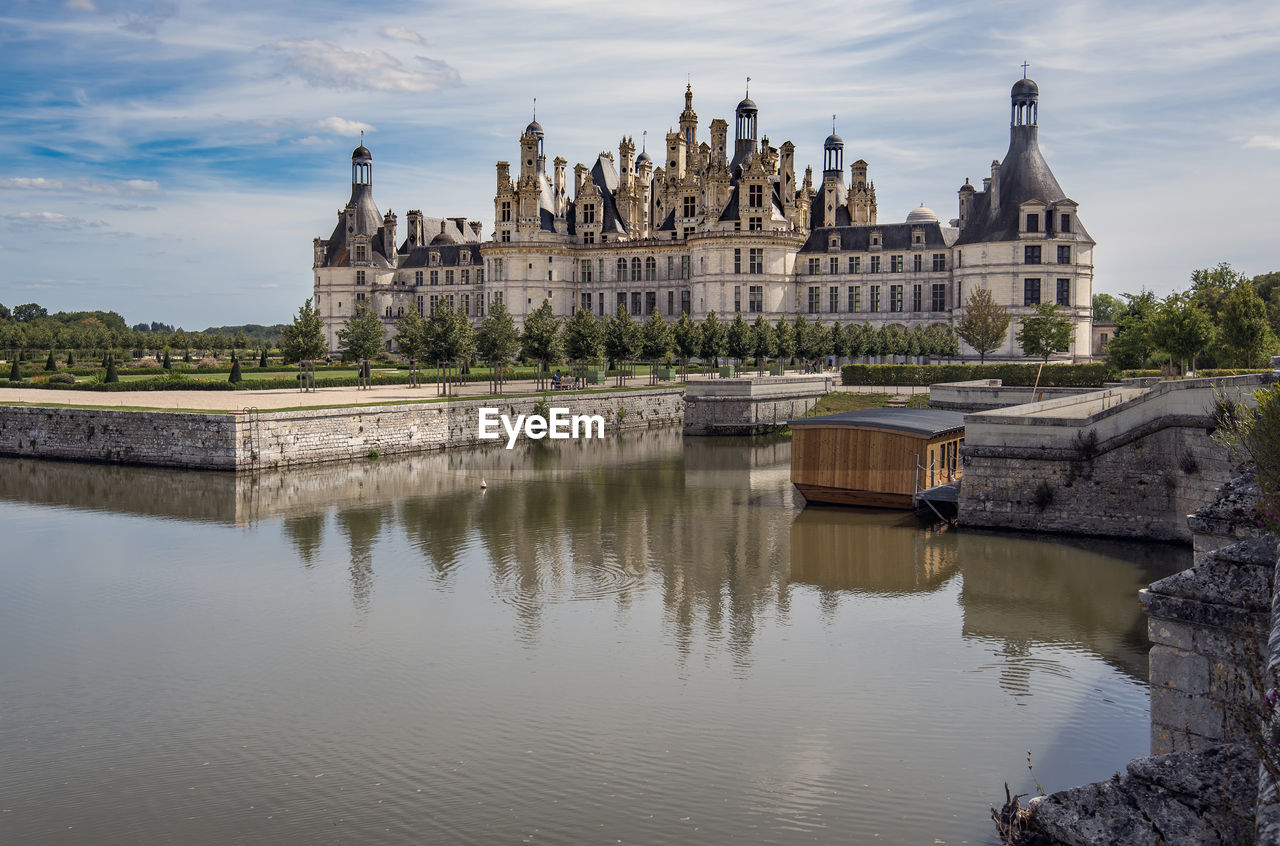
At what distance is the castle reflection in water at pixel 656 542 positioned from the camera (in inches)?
686

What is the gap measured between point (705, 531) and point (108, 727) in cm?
1408

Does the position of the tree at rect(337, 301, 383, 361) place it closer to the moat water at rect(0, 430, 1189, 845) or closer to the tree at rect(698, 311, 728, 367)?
the tree at rect(698, 311, 728, 367)

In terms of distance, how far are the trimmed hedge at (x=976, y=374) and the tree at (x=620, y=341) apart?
37.5 feet

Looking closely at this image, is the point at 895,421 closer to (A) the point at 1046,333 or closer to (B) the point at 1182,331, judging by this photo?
(B) the point at 1182,331

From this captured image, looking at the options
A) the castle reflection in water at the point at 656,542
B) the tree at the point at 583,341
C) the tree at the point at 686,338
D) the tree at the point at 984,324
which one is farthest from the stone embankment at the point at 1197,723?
→ the tree at the point at 984,324

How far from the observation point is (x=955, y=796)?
34.7 feet

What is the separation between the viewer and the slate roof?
60.6m

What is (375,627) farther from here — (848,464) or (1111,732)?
(848,464)

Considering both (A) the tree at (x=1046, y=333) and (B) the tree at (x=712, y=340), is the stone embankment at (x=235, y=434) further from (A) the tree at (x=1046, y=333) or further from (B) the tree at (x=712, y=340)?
(A) the tree at (x=1046, y=333)

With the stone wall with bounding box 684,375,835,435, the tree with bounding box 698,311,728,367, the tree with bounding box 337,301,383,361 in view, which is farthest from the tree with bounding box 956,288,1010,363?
the tree with bounding box 337,301,383,361

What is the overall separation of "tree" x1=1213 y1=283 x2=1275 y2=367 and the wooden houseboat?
17582mm

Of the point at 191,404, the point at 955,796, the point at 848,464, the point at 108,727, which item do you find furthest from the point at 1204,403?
the point at 191,404
